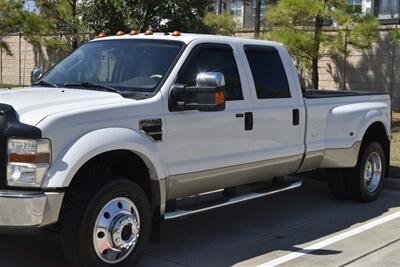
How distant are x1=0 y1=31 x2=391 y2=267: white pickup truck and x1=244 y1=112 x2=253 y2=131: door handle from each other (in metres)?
0.02

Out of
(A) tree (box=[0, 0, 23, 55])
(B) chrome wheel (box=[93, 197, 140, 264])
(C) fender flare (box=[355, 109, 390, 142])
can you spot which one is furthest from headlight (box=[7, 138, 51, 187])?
(A) tree (box=[0, 0, 23, 55])

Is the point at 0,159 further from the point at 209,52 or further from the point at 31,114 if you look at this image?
the point at 209,52

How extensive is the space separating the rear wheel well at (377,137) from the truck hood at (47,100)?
13.4ft

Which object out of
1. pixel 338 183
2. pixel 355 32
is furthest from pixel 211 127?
pixel 355 32

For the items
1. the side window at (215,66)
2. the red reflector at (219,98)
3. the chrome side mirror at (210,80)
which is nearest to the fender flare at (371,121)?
the side window at (215,66)

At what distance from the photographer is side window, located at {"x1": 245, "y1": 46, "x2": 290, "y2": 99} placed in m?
6.32

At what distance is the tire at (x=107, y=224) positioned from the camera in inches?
177

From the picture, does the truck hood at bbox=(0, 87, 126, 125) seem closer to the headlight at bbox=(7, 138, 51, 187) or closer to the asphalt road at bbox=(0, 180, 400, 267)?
the headlight at bbox=(7, 138, 51, 187)

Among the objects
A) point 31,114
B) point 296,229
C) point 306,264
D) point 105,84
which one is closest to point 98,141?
point 31,114

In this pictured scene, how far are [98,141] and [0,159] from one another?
2.30ft

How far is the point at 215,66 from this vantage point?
591 centimetres

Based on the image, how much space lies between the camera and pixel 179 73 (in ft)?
17.8

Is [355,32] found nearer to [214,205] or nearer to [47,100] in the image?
[214,205]

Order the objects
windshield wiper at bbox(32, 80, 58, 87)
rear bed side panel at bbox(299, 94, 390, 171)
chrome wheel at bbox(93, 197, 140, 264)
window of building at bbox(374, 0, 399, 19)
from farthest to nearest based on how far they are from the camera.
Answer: window of building at bbox(374, 0, 399, 19) → rear bed side panel at bbox(299, 94, 390, 171) → windshield wiper at bbox(32, 80, 58, 87) → chrome wheel at bbox(93, 197, 140, 264)
